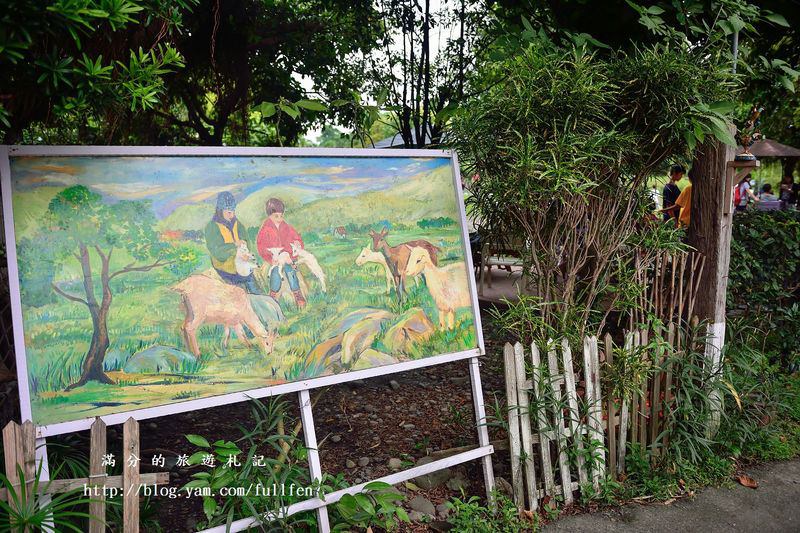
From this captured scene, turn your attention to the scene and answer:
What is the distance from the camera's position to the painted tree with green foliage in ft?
7.00

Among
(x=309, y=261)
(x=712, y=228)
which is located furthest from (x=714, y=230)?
(x=309, y=261)

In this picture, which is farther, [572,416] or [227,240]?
[572,416]

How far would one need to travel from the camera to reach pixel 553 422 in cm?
309

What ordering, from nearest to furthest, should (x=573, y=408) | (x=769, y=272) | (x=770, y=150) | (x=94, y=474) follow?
(x=94, y=474) → (x=573, y=408) → (x=769, y=272) → (x=770, y=150)

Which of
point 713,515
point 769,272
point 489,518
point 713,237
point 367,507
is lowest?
point 713,515

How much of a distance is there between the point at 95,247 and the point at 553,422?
2465 millimetres

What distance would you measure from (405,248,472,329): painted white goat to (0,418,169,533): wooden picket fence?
5.04 ft

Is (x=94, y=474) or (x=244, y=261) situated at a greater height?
(x=244, y=261)

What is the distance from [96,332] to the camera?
2.17 metres

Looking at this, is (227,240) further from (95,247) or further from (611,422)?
Answer: (611,422)

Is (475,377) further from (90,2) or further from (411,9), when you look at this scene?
(411,9)

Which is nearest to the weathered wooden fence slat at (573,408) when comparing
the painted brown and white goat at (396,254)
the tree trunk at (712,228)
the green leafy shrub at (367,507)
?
the painted brown and white goat at (396,254)

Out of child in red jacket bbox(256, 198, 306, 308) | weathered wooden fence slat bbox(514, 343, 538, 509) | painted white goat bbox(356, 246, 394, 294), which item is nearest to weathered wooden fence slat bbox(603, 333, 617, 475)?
weathered wooden fence slat bbox(514, 343, 538, 509)

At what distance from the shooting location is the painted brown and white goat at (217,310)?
7.74 ft
